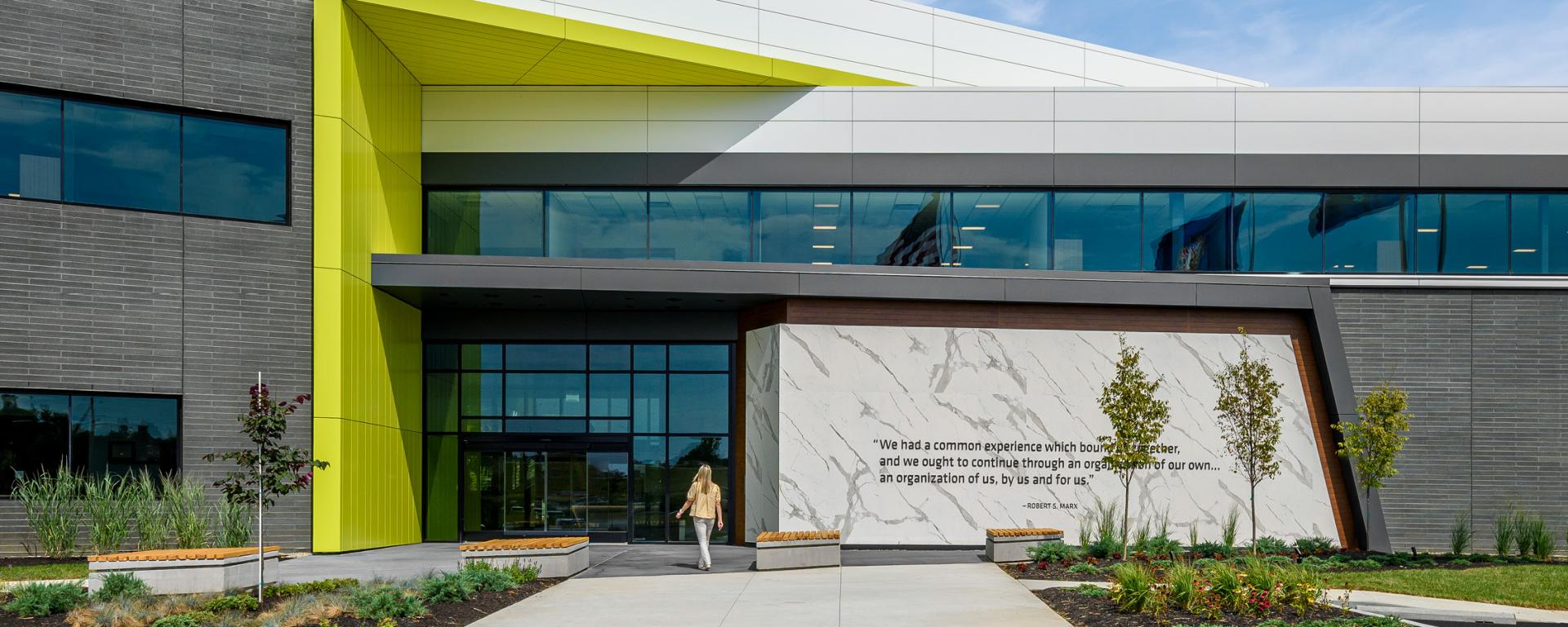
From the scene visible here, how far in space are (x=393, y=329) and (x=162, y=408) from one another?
460 centimetres

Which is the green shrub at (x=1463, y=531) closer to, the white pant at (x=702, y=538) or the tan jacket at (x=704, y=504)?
the tan jacket at (x=704, y=504)

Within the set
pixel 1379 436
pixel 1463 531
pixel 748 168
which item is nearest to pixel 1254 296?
pixel 1379 436

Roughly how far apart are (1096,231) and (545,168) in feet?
37.1

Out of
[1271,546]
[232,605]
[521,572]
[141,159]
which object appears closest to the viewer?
[232,605]

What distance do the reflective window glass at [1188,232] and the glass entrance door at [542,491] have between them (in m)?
11.7

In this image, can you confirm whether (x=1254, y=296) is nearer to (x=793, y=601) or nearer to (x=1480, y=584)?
(x=1480, y=584)

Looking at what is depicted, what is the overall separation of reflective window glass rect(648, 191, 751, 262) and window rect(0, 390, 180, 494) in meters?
9.43

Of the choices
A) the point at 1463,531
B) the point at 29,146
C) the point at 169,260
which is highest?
the point at 29,146

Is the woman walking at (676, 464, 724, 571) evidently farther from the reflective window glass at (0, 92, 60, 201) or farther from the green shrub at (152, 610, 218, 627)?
the reflective window glass at (0, 92, 60, 201)

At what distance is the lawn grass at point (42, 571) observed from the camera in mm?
16094

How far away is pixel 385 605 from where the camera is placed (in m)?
13.0

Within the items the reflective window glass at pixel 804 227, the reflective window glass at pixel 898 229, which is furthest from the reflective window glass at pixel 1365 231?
the reflective window glass at pixel 804 227

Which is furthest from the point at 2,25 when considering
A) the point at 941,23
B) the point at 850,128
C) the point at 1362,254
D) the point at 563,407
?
the point at 1362,254

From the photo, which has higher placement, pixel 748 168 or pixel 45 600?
pixel 748 168
